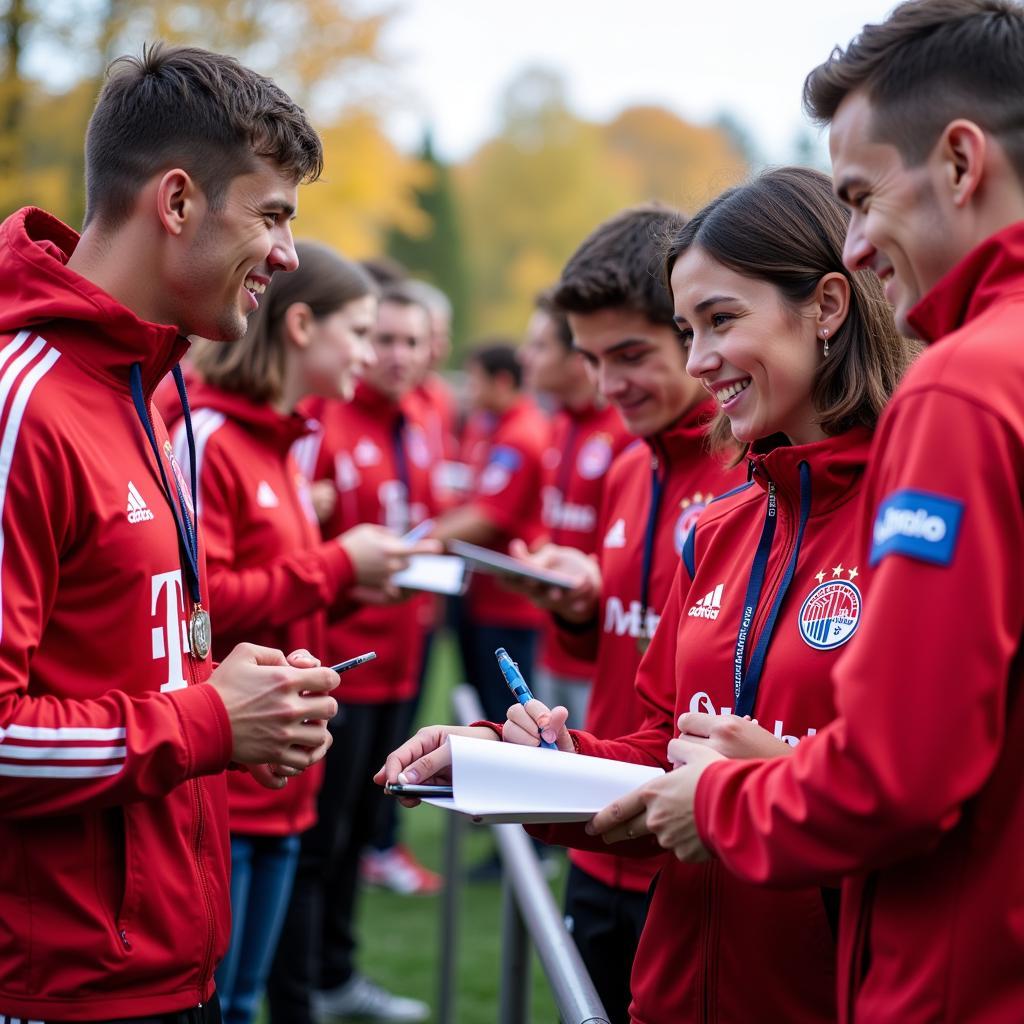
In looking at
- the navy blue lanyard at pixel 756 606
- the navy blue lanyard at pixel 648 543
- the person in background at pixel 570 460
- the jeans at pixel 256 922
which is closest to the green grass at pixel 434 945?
the person in background at pixel 570 460

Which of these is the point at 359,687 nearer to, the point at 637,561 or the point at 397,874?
the point at 397,874

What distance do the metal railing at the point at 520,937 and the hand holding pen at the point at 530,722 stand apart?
419 mm

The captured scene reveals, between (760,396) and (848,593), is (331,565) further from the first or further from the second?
(848,593)

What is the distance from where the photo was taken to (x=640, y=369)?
333 cm

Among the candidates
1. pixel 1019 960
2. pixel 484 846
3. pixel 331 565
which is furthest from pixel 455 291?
pixel 1019 960

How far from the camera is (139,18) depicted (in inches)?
361

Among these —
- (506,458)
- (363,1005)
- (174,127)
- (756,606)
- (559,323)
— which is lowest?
(363,1005)

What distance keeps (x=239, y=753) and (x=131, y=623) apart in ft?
1.04

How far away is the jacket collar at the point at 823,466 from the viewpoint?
2133 mm

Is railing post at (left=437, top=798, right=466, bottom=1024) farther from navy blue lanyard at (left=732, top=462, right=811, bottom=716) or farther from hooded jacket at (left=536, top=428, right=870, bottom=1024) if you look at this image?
navy blue lanyard at (left=732, top=462, right=811, bottom=716)

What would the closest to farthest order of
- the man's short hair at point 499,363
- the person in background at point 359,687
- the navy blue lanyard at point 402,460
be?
the person in background at point 359,687, the navy blue lanyard at point 402,460, the man's short hair at point 499,363

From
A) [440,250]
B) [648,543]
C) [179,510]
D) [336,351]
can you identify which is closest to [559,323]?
[336,351]

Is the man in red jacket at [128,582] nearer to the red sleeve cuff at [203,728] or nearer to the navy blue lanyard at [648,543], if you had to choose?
the red sleeve cuff at [203,728]

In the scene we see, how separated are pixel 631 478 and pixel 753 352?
125cm
